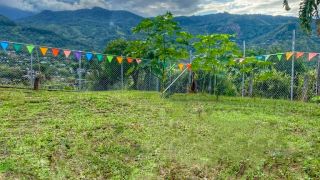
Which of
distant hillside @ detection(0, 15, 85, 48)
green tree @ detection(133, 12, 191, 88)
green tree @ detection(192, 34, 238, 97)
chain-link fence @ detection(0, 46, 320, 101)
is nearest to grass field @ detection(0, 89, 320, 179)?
green tree @ detection(192, 34, 238, 97)

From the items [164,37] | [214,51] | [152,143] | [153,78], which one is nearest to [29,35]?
[153,78]

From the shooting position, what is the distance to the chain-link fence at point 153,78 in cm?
1434

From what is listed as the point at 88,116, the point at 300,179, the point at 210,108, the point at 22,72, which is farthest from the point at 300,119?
the point at 22,72

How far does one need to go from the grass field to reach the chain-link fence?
16.0 feet

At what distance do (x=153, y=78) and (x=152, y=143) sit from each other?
1410 cm

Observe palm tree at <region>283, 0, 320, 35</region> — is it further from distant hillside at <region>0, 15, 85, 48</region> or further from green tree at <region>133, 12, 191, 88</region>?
distant hillside at <region>0, 15, 85, 48</region>

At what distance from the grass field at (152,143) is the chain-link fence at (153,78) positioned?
488 cm

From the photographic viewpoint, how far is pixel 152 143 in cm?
562

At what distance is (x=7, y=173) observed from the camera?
4.20 meters

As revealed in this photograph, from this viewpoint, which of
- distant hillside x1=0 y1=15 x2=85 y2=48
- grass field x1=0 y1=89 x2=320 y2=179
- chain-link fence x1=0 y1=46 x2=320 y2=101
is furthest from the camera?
distant hillside x1=0 y1=15 x2=85 y2=48

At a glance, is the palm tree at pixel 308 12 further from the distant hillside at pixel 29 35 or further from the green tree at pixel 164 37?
the distant hillside at pixel 29 35

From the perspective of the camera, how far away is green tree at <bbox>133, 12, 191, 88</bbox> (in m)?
12.6

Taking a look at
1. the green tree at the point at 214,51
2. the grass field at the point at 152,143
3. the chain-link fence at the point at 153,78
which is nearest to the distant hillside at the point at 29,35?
the chain-link fence at the point at 153,78

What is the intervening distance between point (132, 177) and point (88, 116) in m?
3.46
